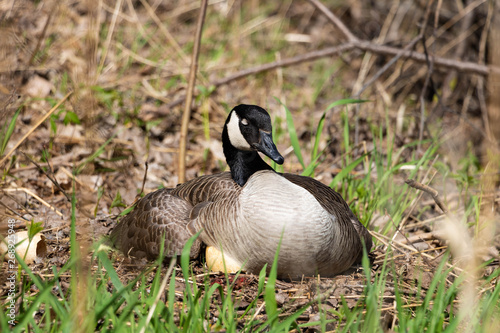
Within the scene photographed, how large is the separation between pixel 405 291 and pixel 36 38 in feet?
21.4

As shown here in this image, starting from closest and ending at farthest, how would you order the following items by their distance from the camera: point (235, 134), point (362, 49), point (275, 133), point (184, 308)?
point (184, 308), point (235, 134), point (275, 133), point (362, 49)

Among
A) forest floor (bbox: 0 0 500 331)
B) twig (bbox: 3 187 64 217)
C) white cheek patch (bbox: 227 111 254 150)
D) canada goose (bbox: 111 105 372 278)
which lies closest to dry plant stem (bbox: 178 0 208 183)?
forest floor (bbox: 0 0 500 331)

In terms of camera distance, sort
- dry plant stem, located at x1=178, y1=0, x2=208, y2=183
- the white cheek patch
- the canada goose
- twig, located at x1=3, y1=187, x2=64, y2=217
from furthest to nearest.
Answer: dry plant stem, located at x1=178, y1=0, x2=208, y2=183
twig, located at x1=3, y1=187, x2=64, y2=217
the white cheek patch
the canada goose

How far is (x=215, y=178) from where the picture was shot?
14.1ft

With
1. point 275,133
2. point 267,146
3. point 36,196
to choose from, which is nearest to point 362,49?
point 275,133

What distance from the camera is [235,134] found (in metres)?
4.20

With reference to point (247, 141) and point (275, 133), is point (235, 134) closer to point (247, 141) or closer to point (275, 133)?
point (247, 141)

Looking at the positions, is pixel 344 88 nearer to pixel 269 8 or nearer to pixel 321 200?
pixel 269 8

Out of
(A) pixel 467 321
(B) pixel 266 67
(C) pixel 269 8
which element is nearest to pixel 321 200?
(A) pixel 467 321

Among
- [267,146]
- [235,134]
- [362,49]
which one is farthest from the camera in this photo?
[362,49]

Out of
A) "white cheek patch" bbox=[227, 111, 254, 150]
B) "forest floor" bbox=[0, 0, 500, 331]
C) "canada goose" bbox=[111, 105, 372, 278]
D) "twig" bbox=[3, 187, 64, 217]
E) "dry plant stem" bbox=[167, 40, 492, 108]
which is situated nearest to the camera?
"canada goose" bbox=[111, 105, 372, 278]

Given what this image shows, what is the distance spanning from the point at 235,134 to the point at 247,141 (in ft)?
0.61

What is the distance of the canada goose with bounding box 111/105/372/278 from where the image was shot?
3420 mm

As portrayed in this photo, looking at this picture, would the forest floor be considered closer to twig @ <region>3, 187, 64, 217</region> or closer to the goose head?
twig @ <region>3, 187, 64, 217</region>
